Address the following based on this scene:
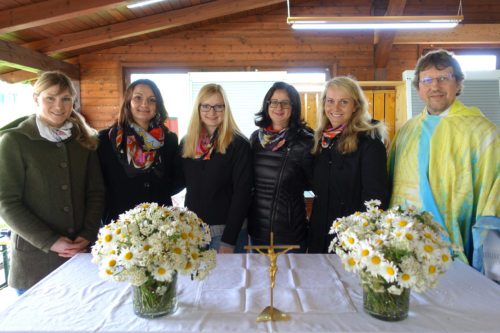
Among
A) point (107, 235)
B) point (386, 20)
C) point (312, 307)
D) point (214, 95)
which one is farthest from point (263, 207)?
point (386, 20)

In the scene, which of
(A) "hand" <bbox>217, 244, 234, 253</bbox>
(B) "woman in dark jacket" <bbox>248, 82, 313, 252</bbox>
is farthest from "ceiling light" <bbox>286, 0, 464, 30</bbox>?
(A) "hand" <bbox>217, 244, 234, 253</bbox>

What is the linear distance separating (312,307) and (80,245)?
1201mm

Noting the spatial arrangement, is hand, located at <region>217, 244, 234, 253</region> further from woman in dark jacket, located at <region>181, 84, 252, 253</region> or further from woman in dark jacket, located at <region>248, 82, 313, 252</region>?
woman in dark jacket, located at <region>248, 82, 313, 252</region>

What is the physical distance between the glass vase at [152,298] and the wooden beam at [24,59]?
13.5 feet

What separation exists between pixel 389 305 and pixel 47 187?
5.14ft

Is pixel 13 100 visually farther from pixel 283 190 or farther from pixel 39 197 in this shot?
pixel 283 190

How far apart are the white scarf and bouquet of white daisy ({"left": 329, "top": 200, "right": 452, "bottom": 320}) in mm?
1439

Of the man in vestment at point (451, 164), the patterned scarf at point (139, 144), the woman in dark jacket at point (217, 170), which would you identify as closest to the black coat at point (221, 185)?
the woman in dark jacket at point (217, 170)

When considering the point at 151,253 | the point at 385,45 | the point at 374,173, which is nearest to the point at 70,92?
the point at 151,253

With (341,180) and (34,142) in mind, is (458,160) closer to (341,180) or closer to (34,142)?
(341,180)

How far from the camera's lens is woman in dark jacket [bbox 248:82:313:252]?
2133mm

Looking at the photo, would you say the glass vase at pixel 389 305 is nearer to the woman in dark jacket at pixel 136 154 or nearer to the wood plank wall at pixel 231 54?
the woman in dark jacket at pixel 136 154

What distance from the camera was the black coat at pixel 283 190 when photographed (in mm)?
2129

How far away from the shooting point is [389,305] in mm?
1166
